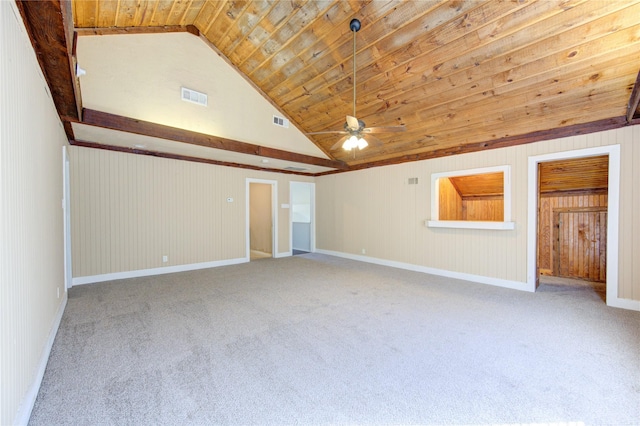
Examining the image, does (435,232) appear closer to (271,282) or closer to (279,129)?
(271,282)

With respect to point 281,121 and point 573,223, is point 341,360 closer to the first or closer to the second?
point 281,121

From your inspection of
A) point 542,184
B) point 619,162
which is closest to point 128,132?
point 619,162

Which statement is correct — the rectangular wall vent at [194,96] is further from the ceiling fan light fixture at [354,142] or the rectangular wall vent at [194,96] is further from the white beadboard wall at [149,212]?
the ceiling fan light fixture at [354,142]

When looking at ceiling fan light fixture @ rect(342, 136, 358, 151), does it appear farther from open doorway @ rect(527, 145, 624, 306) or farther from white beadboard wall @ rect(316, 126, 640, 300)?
open doorway @ rect(527, 145, 624, 306)

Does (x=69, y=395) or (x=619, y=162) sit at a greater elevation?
(x=619, y=162)

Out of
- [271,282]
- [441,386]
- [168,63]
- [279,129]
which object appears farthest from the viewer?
[279,129]

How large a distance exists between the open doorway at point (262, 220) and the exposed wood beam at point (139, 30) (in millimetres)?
3615

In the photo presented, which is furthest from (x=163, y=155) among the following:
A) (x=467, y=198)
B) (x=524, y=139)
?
(x=467, y=198)

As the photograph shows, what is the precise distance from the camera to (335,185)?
7672 millimetres

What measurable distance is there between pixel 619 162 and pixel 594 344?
2.56m

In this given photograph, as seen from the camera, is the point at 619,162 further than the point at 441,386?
Yes

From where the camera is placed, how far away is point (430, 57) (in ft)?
12.0

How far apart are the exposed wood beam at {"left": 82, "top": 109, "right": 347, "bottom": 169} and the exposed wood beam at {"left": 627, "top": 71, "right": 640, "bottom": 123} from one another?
501cm

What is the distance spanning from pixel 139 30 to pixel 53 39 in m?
2.92
